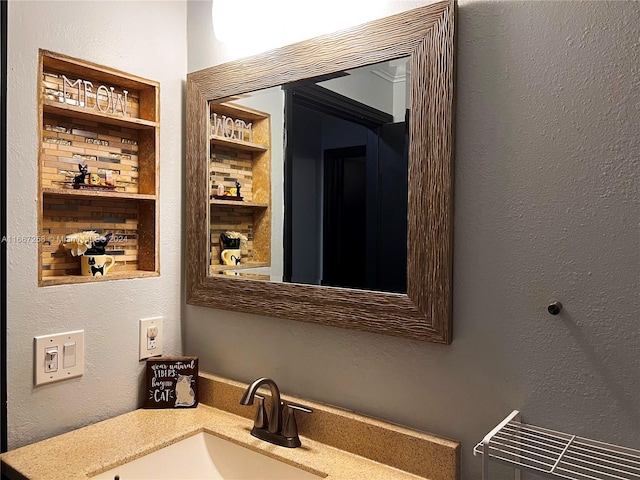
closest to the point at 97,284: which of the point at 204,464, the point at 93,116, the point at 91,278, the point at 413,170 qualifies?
the point at 91,278

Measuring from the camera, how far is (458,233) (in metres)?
1.04

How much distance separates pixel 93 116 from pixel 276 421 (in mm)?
915

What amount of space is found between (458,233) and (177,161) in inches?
35.2

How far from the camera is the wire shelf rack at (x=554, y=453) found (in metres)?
0.81

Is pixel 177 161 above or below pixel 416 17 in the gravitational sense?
below

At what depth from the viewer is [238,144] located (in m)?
1.41

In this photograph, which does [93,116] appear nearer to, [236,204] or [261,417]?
[236,204]

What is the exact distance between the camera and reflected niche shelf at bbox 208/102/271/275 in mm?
1366

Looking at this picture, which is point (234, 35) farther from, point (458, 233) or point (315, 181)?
point (458, 233)

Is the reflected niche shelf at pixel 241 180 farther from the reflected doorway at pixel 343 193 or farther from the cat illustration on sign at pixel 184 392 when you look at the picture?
the cat illustration on sign at pixel 184 392

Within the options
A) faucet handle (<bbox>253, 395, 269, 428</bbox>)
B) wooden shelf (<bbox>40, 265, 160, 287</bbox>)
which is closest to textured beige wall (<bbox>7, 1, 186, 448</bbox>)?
wooden shelf (<bbox>40, 265, 160, 287</bbox>)

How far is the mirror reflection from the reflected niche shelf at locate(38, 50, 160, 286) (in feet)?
0.66

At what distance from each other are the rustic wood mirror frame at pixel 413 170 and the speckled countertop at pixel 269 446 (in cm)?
22

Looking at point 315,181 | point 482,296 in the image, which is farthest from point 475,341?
point 315,181
